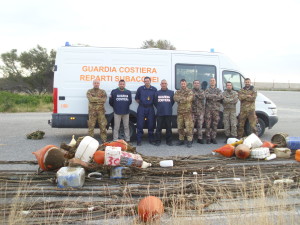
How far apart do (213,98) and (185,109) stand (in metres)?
0.88

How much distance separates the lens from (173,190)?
4.57m

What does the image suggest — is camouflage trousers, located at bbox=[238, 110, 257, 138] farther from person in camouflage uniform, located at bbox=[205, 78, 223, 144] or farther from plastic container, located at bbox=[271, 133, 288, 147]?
plastic container, located at bbox=[271, 133, 288, 147]

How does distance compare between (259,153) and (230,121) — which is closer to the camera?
(259,153)

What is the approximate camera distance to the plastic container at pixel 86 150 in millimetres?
5391

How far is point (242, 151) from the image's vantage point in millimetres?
6566

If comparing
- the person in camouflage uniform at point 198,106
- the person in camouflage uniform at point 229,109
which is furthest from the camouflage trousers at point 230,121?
the person in camouflage uniform at point 198,106

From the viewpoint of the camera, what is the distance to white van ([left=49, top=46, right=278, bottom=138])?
8.35 metres

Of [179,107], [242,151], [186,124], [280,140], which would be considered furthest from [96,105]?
[280,140]

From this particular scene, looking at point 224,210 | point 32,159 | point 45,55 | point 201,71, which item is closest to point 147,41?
point 45,55

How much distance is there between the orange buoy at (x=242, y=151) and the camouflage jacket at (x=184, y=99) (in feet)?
6.57

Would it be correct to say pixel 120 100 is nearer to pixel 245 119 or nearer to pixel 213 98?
pixel 213 98

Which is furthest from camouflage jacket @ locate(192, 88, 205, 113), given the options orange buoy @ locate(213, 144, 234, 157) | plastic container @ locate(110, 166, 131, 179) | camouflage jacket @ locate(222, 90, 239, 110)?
plastic container @ locate(110, 166, 131, 179)

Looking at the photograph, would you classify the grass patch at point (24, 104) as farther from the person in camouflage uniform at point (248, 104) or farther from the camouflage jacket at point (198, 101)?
the person in camouflage uniform at point (248, 104)

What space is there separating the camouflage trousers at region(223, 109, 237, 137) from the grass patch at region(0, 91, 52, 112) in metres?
15.3
